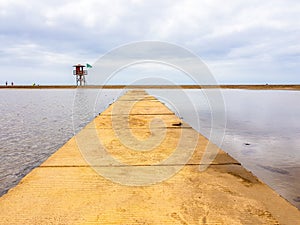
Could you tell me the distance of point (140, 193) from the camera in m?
2.46

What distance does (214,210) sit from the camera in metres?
2.12

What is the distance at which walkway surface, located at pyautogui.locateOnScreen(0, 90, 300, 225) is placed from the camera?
6.62 ft

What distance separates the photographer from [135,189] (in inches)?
101

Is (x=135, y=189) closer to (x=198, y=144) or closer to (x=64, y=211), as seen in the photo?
(x=64, y=211)

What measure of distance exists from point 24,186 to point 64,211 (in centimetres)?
80

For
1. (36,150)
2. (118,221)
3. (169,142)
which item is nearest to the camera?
(118,221)

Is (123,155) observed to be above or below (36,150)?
above

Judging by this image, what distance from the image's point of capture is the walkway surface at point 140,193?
202 cm

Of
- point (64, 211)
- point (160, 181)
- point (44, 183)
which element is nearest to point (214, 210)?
point (160, 181)

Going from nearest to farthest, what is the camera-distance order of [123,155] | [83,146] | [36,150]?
[123,155], [83,146], [36,150]

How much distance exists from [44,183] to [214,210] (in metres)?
1.79

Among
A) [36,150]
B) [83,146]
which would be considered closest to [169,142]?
[83,146]

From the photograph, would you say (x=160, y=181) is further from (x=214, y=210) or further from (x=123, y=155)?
(x=123, y=155)

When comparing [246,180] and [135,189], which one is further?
[246,180]
